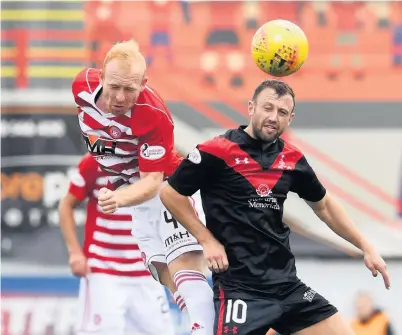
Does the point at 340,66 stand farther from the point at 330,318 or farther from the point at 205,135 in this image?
the point at 330,318

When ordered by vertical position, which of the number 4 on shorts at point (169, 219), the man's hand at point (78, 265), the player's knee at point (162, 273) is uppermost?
the number 4 on shorts at point (169, 219)

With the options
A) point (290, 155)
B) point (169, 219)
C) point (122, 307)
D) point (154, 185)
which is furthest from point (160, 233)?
point (122, 307)

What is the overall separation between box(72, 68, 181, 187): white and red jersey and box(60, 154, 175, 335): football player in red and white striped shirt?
1404mm

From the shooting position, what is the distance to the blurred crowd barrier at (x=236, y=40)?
9586 millimetres

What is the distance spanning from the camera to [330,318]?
5152 millimetres

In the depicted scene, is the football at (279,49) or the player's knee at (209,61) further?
the player's knee at (209,61)

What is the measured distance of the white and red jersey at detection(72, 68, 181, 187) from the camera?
547 centimetres

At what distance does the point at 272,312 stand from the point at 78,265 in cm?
244

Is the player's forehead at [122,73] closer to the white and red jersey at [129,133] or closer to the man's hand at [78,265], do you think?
the white and red jersey at [129,133]

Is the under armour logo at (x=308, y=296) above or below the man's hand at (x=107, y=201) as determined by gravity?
below

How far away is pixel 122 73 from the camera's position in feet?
17.2

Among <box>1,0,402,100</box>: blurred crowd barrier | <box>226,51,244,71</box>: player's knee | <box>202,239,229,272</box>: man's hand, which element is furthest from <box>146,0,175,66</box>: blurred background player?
<box>202,239,229,272</box>: man's hand

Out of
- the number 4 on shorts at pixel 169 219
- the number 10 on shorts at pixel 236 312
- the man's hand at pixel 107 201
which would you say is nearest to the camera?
the man's hand at pixel 107 201

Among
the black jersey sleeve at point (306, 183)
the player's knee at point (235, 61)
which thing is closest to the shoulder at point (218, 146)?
the black jersey sleeve at point (306, 183)
